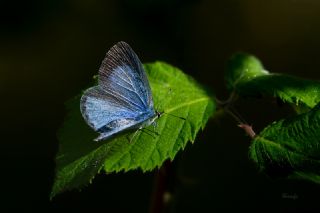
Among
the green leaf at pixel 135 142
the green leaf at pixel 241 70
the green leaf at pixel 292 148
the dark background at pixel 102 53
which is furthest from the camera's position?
the dark background at pixel 102 53

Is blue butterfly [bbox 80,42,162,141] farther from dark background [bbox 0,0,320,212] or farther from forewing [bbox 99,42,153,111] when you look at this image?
dark background [bbox 0,0,320,212]

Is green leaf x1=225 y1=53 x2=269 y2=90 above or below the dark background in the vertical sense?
above

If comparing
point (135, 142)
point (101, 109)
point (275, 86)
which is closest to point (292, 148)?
point (275, 86)

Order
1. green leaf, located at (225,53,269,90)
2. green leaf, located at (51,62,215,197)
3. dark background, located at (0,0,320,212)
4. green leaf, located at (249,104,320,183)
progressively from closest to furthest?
green leaf, located at (249,104,320,183)
green leaf, located at (51,62,215,197)
green leaf, located at (225,53,269,90)
dark background, located at (0,0,320,212)

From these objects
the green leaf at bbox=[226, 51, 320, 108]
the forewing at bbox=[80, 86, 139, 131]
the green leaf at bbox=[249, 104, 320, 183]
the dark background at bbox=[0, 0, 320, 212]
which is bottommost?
the dark background at bbox=[0, 0, 320, 212]

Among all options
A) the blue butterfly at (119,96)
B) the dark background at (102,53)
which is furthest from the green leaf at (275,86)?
the dark background at (102,53)

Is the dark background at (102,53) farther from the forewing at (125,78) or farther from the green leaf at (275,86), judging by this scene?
the forewing at (125,78)

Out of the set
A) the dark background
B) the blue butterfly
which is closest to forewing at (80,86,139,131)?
the blue butterfly
